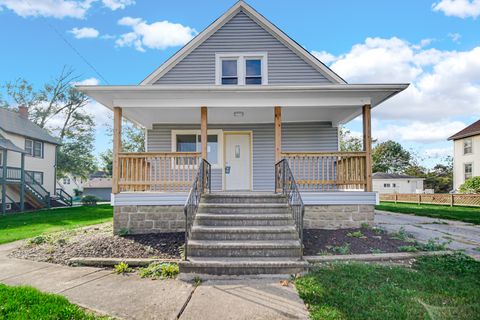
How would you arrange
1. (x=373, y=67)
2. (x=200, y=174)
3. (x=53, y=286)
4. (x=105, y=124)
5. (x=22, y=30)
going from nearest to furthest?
(x=53, y=286), (x=200, y=174), (x=22, y=30), (x=373, y=67), (x=105, y=124)

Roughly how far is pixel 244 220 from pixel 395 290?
2.93 meters

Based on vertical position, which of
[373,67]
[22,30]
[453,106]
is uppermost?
[453,106]

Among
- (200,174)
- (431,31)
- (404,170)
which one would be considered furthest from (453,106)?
(200,174)

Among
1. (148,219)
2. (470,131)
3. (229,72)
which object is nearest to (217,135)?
(229,72)

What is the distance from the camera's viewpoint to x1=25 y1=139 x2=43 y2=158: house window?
70.8 ft

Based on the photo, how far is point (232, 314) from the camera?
3.38m

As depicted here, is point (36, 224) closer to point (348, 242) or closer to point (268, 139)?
point (268, 139)

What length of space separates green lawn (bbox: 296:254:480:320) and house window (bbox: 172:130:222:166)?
20.3ft

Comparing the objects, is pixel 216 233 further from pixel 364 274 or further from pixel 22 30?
pixel 22 30

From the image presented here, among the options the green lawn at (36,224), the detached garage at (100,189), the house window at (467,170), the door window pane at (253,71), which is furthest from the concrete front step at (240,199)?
the detached garage at (100,189)

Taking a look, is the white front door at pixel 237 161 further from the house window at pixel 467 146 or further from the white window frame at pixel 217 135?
the house window at pixel 467 146

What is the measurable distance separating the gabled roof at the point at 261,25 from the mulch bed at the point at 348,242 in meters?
5.41

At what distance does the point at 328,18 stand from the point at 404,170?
143 ft

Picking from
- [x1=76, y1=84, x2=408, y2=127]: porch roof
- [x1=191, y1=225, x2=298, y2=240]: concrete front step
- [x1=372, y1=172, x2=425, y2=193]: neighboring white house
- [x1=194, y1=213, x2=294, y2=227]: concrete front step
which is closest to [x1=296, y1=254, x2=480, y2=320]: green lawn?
[x1=191, y1=225, x2=298, y2=240]: concrete front step
